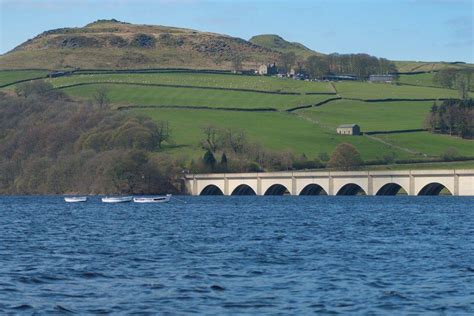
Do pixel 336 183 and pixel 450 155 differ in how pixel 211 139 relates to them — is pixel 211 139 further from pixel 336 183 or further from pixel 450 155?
pixel 450 155

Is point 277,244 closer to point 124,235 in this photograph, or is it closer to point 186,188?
point 124,235

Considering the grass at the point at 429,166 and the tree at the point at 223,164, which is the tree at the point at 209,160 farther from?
the grass at the point at 429,166

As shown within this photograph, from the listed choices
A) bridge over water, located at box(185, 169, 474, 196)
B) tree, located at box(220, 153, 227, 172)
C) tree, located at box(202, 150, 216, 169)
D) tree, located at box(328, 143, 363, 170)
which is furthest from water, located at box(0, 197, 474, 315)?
tree, located at box(220, 153, 227, 172)

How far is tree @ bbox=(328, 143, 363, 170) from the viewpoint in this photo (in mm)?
175525

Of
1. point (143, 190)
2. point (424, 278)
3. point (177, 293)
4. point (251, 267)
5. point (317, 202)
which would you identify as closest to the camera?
point (177, 293)

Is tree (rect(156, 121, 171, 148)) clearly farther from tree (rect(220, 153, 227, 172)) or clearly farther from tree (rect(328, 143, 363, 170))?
tree (rect(328, 143, 363, 170))

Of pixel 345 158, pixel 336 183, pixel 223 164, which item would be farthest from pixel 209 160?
pixel 336 183

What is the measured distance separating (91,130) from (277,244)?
12488 centimetres

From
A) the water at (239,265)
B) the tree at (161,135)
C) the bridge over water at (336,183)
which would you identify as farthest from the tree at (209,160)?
the water at (239,265)

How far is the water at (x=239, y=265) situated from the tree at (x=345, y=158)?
71.0m

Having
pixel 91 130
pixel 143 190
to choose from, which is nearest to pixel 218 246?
pixel 143 190

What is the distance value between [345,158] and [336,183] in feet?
39.0

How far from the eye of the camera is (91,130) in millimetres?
191750

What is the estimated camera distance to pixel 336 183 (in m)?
166
